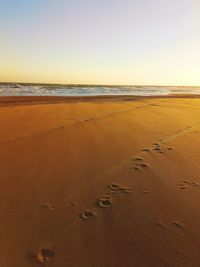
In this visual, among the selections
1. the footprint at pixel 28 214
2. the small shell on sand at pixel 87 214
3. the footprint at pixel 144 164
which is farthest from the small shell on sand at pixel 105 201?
the footprint at pixel 144 164

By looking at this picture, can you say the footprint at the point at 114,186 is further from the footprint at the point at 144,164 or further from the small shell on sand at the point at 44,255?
the small shell on sand at the point at 44,255

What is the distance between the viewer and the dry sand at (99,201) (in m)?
2.85

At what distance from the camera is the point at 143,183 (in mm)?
4473

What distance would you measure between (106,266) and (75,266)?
254 mm

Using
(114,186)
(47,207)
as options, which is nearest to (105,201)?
(114,186)

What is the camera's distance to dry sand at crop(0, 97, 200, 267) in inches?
112

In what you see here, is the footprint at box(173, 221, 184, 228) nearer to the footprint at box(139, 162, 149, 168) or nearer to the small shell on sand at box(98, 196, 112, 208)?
the small shell on sand at box(98, 196, 112, 208)

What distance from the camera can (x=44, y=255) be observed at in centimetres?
281

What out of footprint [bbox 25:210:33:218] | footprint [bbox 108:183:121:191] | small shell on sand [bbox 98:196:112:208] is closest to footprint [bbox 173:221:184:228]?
small shell on sand [bbox 98:196:112:208]

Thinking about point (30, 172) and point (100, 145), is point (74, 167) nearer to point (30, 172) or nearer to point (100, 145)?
point (30, 172)

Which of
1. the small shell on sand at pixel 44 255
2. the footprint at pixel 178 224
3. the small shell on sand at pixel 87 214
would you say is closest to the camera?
the small shell on sand at pixel 44 255

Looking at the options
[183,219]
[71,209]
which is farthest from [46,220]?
[183,219]

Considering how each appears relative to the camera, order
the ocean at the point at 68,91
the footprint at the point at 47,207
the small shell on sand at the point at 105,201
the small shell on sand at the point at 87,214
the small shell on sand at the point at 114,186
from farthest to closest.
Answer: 1. the ocean at the point at 68,91
2. the small shell on sand at the point at 114,186
3. the small shell on sand at the point at 105,201
4. the footprint at the point at 47,207
5. the small shell on sand at the point at 87,214

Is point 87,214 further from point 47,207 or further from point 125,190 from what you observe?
point 125,190
